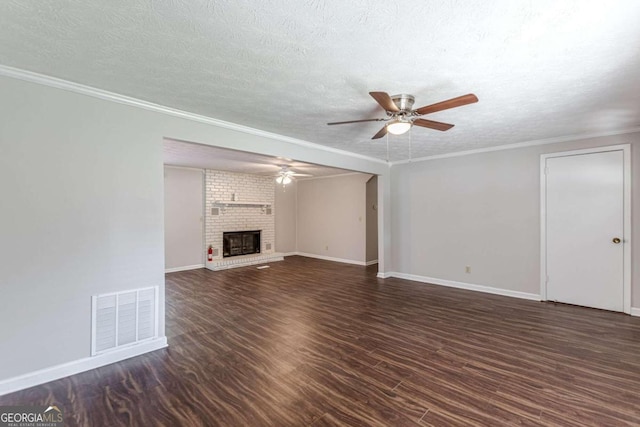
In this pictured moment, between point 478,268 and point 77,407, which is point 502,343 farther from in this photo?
point 77,407

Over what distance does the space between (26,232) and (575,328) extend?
566cm

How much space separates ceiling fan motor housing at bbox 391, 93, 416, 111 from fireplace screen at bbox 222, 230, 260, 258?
5.90 meters

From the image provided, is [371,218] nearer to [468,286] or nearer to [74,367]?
[468,286]

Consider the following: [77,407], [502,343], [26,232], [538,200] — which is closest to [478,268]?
[538,200]

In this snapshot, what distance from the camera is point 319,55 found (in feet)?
6.45

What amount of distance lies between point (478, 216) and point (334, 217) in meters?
3.93

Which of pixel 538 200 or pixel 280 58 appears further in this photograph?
pixel 538 200

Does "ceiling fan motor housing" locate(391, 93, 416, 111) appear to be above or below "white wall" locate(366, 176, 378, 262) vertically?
above

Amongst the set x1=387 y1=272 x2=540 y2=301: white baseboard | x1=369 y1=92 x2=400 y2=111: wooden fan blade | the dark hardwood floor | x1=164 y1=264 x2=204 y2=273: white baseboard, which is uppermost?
x1=369 y1=92 x2=400 y2=111: wooden fan blade

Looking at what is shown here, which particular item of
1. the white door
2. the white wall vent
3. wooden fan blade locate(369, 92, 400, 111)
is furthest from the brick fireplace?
the white door

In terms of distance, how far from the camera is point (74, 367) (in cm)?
243

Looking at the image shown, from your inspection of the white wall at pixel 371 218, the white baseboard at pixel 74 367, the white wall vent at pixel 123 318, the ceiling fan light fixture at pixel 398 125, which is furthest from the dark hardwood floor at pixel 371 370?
the white wall at pixel 371 218

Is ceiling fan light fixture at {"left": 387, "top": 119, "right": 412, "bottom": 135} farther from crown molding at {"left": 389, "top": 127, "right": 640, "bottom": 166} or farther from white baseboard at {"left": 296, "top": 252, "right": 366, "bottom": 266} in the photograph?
white baseboard at {"left": 296, "top": 252, "right": 366, "bottom": 266}

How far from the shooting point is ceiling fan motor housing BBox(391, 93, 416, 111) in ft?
8.57
